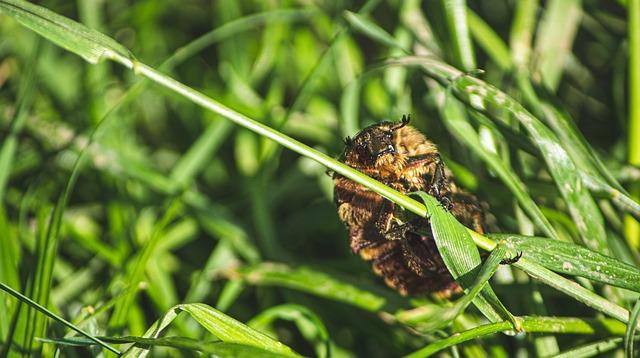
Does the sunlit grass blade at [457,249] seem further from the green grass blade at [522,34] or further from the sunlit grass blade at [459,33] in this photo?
the green grass blade at [522,34]

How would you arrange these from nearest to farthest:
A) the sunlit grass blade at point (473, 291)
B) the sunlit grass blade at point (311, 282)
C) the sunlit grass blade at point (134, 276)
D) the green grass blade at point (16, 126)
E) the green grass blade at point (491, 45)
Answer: the sunlit grass blade at point (473, 291) < the sunlit grass blade at point (134, 276) < the sunlit grass blade at point (311, 282) < the green grass blade at point (16, 126) < the green grass blade at point (491, 45)

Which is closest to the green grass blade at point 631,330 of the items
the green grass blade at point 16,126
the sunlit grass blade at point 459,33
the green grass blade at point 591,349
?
the green grass blade at point 591,349

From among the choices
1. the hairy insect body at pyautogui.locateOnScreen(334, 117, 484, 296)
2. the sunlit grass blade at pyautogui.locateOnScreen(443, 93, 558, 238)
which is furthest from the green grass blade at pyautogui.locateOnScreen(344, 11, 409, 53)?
the hairy insect body at pyautogui.locateOnScreen(334, 117, 484, 296)

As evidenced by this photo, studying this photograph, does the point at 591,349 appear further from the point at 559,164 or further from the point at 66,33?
the point at 66,33

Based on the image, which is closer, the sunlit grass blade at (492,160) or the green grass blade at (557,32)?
the sunlit grass blade at (492,160)

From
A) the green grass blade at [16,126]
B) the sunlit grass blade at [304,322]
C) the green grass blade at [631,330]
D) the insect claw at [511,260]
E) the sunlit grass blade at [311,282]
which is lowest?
the green grass blade at [631,330]

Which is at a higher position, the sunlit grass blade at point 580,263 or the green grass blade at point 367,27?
the green grass blade at point 367,27

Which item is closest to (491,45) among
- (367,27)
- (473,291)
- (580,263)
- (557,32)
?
(557,32)

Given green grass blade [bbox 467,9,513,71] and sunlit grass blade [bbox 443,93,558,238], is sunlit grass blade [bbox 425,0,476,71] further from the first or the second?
green grass blade [bbox 467,9,513,71]

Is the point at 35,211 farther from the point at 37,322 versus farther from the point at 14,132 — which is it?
the point at 37,322
